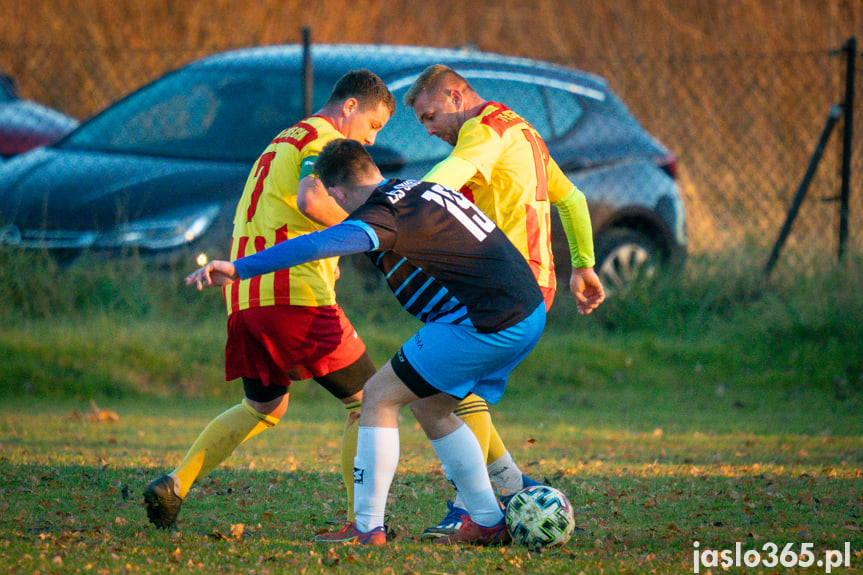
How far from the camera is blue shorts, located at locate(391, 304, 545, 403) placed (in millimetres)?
3752

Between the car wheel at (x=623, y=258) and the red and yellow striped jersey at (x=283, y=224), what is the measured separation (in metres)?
4.66

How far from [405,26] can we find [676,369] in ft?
39.0

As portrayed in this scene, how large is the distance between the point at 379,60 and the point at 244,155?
141 centimetres

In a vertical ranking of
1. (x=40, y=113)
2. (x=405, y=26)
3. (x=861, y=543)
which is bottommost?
(x=861, y=543)

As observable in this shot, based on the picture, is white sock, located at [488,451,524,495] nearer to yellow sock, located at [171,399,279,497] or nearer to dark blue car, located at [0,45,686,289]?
yellow sock, located at [171,399,279,497]

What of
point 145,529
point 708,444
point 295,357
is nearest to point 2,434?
point 145,529

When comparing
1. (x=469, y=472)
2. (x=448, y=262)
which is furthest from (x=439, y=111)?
(x=469, y=472)

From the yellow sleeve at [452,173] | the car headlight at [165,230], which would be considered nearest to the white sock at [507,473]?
the yellow sleeve at [452,173]

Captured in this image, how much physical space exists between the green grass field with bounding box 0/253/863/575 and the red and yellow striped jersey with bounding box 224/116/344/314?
3.13 ft

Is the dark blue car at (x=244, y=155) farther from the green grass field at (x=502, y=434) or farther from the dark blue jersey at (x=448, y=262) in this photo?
the dark blue jersey at (x=448, y=262)

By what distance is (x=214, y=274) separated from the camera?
11.3ft

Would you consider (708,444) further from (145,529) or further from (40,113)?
(40,113)

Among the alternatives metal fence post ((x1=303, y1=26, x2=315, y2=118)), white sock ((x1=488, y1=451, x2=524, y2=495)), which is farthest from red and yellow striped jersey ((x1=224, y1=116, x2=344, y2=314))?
metal fence post ((x1=303, y1=26, x2=315, y2=118))

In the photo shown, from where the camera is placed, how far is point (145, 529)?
4.12m
